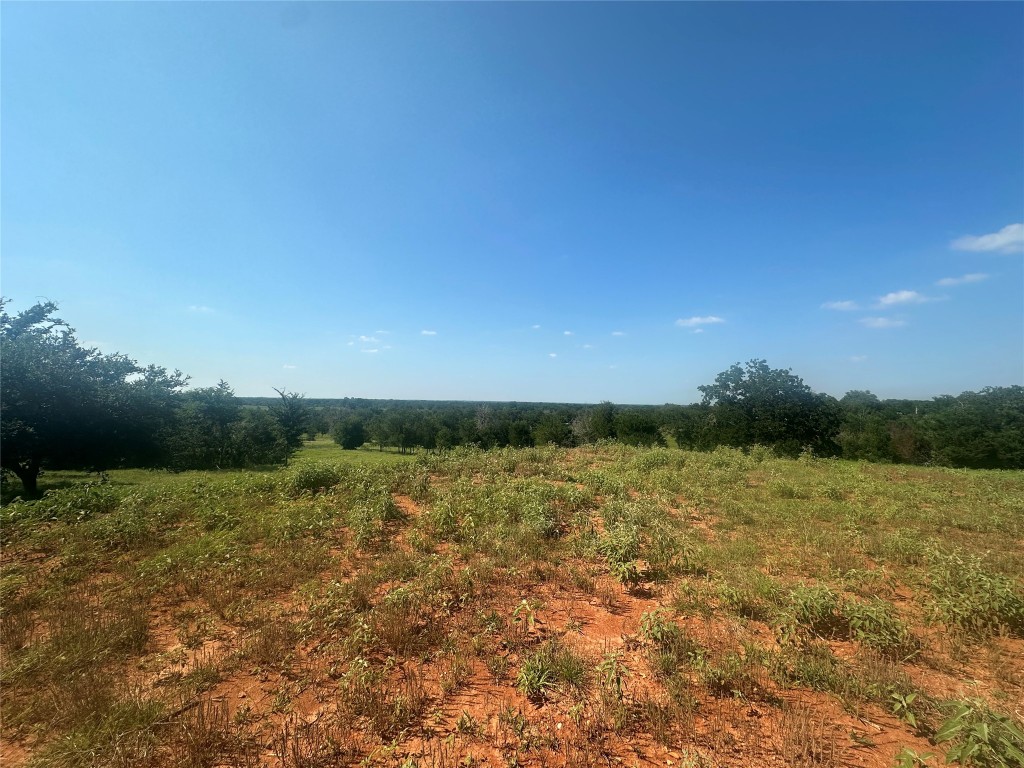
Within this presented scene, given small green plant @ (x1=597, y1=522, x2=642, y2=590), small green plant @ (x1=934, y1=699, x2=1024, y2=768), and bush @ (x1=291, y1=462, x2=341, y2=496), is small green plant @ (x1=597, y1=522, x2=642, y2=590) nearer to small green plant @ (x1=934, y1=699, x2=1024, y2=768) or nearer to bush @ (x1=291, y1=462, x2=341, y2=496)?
small green plant @ (x1=934, y1=699, x2=1024, y2=768)

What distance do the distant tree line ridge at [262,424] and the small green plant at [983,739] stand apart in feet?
67.8

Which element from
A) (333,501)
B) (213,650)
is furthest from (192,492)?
(213,650)

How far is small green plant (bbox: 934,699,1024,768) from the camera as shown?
2.52 m

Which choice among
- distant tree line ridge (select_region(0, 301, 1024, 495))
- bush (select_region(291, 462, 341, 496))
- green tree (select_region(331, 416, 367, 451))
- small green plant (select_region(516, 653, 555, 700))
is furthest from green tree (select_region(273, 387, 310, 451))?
small green plant (select_region(516, 653, 555, 700))

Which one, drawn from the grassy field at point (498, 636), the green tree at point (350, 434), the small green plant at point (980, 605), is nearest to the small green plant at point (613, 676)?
the grassy field at point (498, 636)

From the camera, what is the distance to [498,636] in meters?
4.34

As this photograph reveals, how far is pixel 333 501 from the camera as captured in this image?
912cm

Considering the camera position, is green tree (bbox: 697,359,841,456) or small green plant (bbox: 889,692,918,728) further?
green tree (bbox: 697,359,841,456)

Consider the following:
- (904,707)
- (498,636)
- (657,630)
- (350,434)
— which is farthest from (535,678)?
(350,434)

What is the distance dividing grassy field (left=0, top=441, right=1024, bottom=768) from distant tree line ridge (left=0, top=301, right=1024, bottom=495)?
29.3 feet

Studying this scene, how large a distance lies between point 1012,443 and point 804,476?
27989mm

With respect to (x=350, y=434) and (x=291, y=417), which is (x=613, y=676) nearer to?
(x=291, y=417)

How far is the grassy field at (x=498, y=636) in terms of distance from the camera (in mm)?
2918

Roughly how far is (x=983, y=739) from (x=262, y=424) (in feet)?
118
